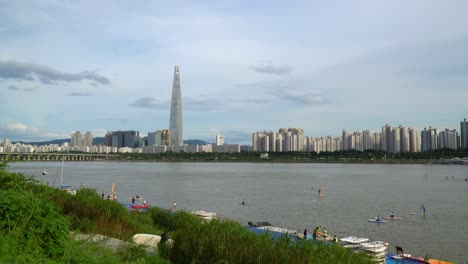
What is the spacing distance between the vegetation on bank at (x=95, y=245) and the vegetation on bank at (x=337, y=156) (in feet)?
513

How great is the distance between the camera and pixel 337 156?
563ft

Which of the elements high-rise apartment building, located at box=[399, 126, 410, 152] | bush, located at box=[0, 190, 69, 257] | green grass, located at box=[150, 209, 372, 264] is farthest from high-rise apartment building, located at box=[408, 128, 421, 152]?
bush, located at box=[0, 190, 69, 257]

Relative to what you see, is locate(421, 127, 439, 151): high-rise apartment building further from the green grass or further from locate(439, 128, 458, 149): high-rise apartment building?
the green grass

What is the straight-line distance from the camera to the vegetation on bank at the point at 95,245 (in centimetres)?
502

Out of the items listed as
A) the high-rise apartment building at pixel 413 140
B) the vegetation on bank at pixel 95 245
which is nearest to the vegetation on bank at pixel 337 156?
the high-rise apartment building at pixel 413 140

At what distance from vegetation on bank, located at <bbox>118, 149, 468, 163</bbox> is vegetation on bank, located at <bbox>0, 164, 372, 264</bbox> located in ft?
513

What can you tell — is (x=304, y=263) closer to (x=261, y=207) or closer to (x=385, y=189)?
(x=261, y=207)

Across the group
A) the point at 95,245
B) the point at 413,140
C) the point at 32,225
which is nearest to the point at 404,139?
the point at 413,140

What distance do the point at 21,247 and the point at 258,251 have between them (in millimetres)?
3509

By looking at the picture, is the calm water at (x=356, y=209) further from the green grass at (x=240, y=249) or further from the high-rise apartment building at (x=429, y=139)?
the high-rise apartment building at (x=429, y=139)

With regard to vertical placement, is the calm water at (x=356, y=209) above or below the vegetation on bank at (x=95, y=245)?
below

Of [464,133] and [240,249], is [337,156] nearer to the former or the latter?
[464,133]

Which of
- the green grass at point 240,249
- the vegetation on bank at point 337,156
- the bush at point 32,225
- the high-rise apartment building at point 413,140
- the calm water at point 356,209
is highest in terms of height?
the high-rise apartment building at point 413,140

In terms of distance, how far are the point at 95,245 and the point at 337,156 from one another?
171632mm
